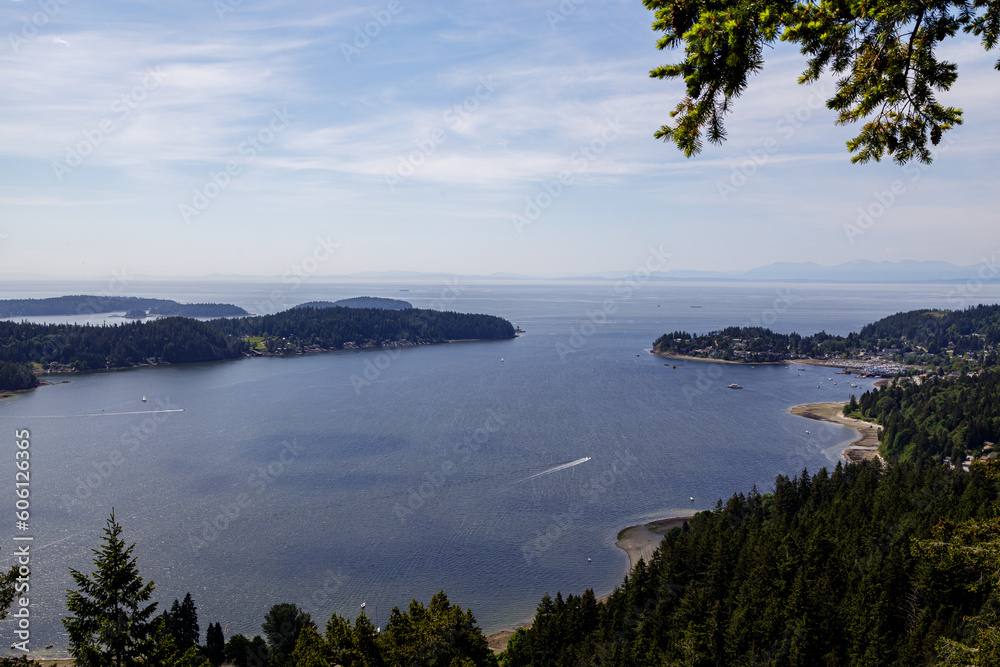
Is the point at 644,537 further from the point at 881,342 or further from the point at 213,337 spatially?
the point at 881,342

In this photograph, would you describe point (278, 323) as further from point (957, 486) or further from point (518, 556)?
point (957, 486)

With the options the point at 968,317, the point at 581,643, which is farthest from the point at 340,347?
the point at 968,317

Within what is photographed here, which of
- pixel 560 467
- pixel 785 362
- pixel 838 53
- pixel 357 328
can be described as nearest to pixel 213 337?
pixel 357 328

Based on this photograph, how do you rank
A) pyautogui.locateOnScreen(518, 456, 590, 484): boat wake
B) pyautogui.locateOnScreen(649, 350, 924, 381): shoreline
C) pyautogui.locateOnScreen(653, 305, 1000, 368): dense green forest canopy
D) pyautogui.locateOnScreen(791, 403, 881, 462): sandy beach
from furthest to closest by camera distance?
pyautogui.locateOnScreen(653, 305, 1000, 368): dense green forest canopy, pyautogui.locateOnScreen(649, 350, 924, 381): shoreline, pyautogui.locateOnScreen(791, 403, 881, 462): sandy beach, pyautogui.locateOnScreen(518, 456, 590, 484): boat wake

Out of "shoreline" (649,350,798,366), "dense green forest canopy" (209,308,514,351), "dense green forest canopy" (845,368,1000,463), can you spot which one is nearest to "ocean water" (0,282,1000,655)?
"dense green forest canopy" (845,368,1000,463)

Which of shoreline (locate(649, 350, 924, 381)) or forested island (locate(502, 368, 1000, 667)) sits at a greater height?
shoreline (locate(649, 350, 924, 381))

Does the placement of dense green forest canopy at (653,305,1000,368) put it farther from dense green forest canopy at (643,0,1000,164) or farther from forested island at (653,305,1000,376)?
dense green forest canopy at (643,0,1000,164)

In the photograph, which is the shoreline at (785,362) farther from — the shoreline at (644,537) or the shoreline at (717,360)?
the shoreline at (644,537)
